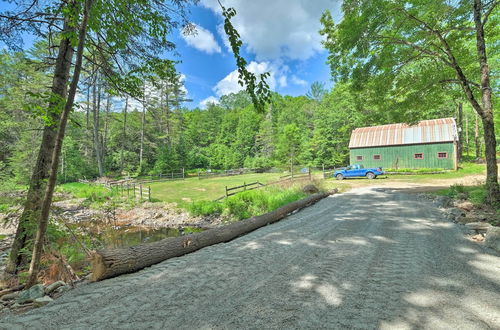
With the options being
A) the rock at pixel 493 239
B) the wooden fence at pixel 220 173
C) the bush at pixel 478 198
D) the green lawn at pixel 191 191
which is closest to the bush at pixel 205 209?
the green lawn at pixel 191 191

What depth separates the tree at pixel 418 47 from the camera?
650 centimetres

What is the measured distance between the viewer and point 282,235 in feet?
17.2

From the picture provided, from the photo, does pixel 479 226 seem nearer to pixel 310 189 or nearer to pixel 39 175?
pixel 310 189

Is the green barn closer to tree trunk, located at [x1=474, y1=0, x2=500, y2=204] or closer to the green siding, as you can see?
the green siding

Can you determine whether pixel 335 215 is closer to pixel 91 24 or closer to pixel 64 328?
pixel 64 328

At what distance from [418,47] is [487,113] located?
121 inches

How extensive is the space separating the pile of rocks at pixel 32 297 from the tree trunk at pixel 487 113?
10.2 metres

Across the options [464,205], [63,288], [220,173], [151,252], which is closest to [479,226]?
[464,205]

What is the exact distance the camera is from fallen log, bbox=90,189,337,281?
3.26m

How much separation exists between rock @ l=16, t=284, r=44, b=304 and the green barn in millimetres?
24513

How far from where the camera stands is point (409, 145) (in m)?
22.5

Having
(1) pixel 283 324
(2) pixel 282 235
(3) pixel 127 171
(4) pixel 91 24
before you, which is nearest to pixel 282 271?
(1) pixel 283 324

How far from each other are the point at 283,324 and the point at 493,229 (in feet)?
14.9

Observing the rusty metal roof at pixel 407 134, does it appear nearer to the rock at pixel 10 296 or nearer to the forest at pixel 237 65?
the forest at pixel 237 65
